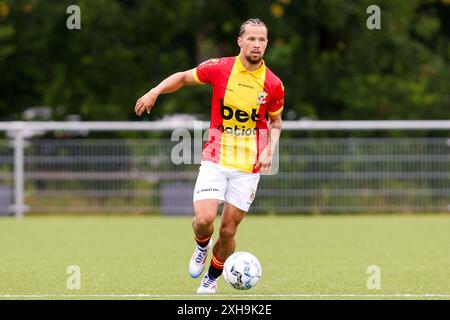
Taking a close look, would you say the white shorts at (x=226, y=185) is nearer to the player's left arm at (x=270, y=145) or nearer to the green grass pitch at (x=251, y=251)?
the player's left arm at (x=270, y=145)

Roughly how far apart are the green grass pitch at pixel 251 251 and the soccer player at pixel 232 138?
2.08 feet

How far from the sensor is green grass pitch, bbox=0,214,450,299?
31.3ft

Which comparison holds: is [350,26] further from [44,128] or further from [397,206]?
[44,128]

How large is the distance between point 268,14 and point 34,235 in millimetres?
10987

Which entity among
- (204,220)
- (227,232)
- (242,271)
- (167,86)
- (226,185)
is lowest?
(242,271)

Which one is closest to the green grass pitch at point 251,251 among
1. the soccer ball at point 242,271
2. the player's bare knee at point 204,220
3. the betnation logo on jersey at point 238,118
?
the soccer ball at point 242,271

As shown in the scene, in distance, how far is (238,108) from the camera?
31.1ft

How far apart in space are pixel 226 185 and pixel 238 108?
0.65 metres

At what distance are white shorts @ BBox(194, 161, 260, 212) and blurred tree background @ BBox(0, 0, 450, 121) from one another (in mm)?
15759

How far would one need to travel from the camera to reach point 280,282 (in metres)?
10.3

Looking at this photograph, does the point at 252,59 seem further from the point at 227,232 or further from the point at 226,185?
the point at 227,232

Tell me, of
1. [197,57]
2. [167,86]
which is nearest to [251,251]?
[167,86]

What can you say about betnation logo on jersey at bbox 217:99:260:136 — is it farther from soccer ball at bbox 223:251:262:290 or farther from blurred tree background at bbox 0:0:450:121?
blurred tree background at bbox 0:0:450:121

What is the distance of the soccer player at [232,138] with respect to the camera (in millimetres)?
9469
